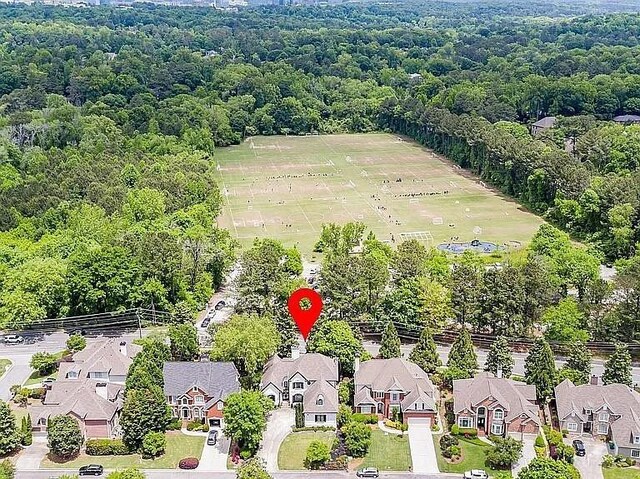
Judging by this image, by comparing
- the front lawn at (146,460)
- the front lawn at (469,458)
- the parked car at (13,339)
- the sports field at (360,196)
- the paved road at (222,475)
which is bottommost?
the sports field at (360,196)

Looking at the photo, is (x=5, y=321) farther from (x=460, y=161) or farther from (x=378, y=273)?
(x=460, y=161)

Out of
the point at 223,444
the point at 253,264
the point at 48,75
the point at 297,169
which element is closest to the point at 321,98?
the point at 297,169

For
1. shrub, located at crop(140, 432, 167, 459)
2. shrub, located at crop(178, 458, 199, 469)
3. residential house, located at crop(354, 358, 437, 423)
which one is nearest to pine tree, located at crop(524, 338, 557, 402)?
residential house, located at crop(354, 358, 437, 423)

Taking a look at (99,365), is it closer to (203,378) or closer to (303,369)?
(203,378)

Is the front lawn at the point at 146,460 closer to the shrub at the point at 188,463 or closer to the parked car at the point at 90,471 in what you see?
the shrub at the point at 188,463

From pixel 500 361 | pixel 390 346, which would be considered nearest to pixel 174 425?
pixel 390 346

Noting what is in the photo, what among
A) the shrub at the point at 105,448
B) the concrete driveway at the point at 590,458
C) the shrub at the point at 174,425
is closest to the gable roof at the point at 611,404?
the concrete driveway at the point at 590,458

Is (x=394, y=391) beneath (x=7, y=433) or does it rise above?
above
